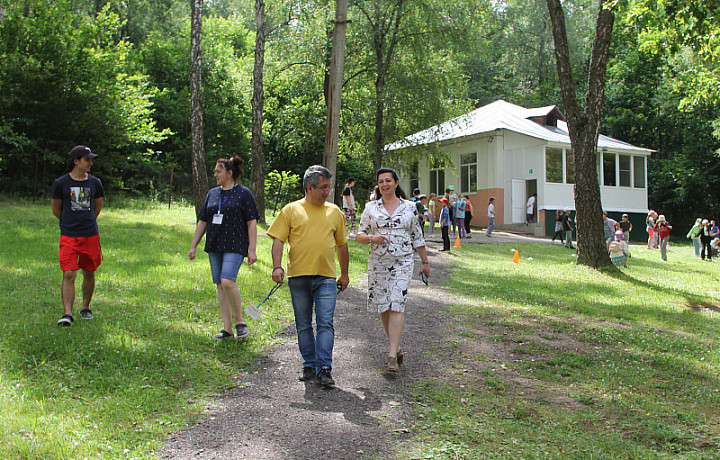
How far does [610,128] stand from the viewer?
141 ft

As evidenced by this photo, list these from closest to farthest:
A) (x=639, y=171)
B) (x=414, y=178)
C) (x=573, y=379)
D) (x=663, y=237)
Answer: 1. (x=573, y=379)
2. (x=663, y=237)
3. (x=639, y=171)
4. (x=414, y=178)

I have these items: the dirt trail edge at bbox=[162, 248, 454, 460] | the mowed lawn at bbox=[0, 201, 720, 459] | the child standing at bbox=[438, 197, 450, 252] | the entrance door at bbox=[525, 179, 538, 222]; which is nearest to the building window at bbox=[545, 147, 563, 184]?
the entrance door at bbox=[525, 179, 538, 222]

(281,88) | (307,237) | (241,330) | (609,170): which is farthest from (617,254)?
(281,88)

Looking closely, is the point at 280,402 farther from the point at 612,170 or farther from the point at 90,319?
the point at 612,170

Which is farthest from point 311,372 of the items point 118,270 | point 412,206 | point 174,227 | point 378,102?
→ point 378,102

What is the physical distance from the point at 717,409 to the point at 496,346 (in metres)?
2.42

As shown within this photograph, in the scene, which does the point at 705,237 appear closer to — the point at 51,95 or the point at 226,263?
the point at 226,263

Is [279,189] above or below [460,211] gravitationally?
above

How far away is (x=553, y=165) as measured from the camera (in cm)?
3114

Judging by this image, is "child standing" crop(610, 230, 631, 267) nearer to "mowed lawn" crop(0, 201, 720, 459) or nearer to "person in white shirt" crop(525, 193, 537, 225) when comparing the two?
"mowed lawn" crop(0, 201, 720, 459)

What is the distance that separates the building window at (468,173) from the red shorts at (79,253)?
2776 cm

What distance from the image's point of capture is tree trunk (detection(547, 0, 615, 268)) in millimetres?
14203

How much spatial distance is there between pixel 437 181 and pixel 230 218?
30.2 m

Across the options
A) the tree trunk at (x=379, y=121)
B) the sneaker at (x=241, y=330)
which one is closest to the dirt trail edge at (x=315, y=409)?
the sneaker at (x=241, y=330)
